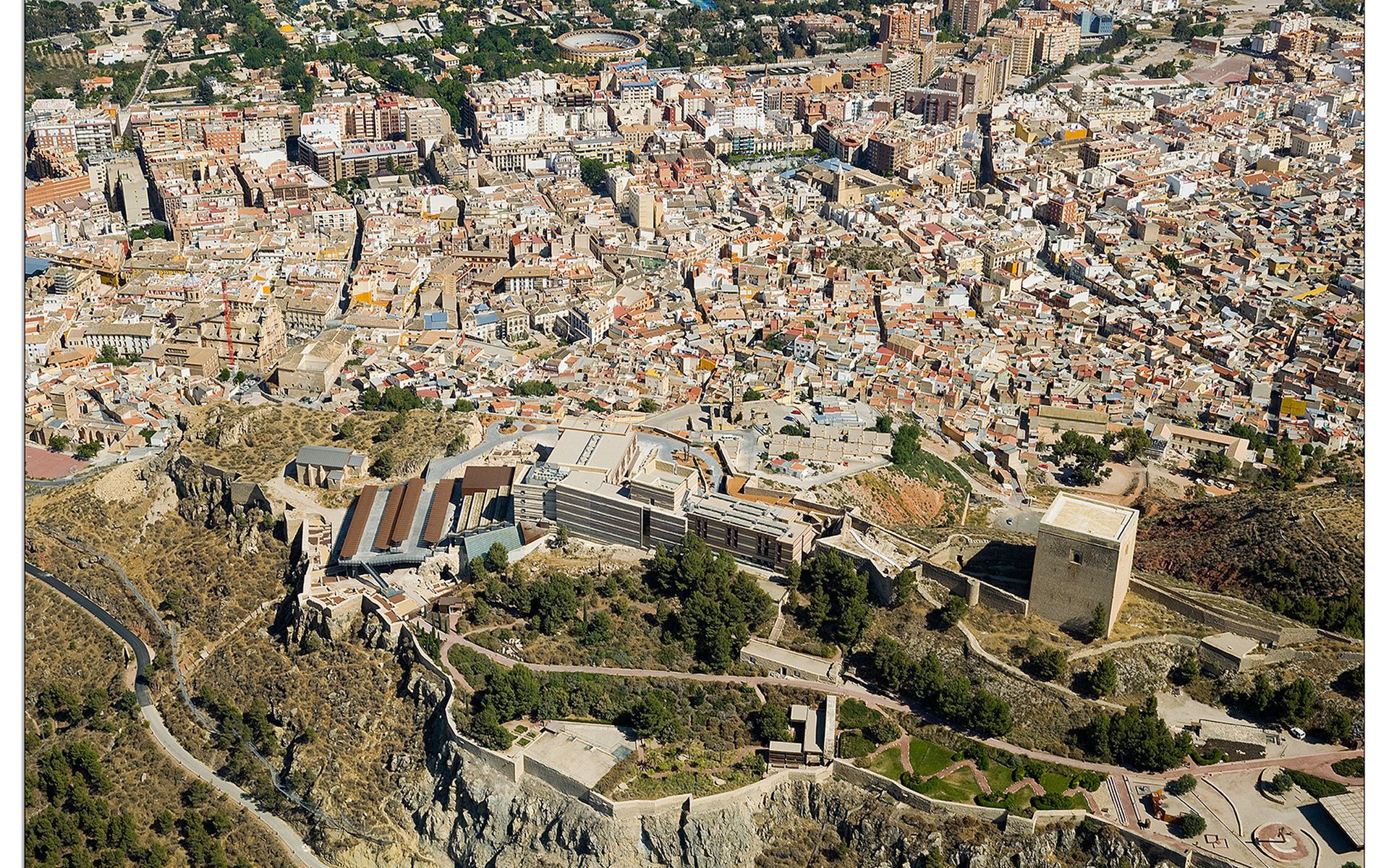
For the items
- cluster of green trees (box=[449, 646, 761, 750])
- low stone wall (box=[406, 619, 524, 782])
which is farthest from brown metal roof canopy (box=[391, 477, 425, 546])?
cluster of green trees (box=[449, 646, 761, 750])

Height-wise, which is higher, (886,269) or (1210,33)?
(1210,33)

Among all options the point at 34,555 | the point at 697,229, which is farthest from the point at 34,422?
the point at 697,229

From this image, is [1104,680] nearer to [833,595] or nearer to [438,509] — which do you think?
[833,595]

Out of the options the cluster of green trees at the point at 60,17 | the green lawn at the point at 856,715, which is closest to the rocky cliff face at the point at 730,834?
the green lawn at the point at 856,715

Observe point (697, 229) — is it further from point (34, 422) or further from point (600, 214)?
point (34, 422)

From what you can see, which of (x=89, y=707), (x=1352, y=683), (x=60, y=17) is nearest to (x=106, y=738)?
(x=89, y=707)

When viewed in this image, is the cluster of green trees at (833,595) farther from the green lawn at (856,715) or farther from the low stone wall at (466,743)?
the low stone wall at (466,743)

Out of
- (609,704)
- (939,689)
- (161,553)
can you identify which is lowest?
(161,553)
